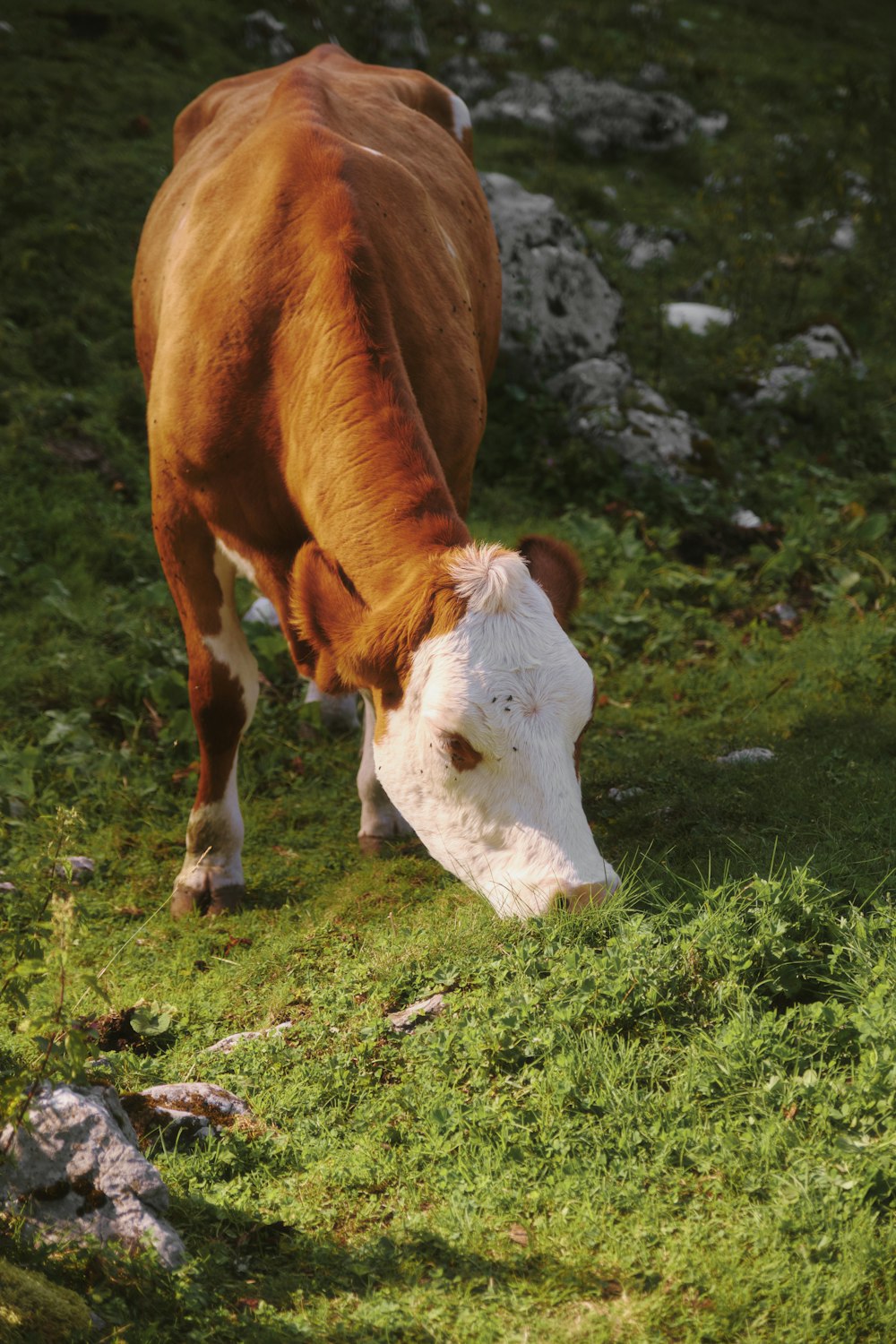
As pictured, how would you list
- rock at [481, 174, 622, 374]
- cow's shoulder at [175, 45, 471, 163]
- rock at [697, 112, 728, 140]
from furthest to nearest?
rock at [697, 112, 728, 140]
rock at [481, 174, 622, 374]
cow's shoulder at [175, 45, 471, 163]

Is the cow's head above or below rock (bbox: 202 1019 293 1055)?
above

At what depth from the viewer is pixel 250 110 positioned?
5688 millimetres

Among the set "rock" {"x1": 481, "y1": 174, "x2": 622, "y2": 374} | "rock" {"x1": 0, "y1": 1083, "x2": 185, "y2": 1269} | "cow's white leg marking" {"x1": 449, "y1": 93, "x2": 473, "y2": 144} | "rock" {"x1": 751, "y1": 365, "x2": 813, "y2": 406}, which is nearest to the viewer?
"rock" {"x1": 0, "y1": 1083, "x2": 185, "y2": 1269}

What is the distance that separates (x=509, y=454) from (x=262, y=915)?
16.8 ft

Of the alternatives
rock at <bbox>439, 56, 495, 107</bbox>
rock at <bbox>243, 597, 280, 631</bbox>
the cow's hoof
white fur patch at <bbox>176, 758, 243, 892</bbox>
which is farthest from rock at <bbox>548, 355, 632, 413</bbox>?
rock at <bbox>439, 56, 495, 107</bbox>

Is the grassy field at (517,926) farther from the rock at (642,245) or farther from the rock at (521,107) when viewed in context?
the rock at (521,107)

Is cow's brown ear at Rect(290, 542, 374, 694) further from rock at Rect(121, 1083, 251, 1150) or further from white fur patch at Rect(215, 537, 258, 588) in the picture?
rock at Rect(121, 1083, 251, 1150)

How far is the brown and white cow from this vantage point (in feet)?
11.9

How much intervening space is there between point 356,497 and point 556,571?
74 cm

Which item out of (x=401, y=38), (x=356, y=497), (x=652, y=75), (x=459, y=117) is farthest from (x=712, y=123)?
(x=356, y=497)

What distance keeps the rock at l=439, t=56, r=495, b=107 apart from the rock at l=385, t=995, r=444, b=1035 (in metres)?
14.3

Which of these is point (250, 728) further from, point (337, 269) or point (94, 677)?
point (337, 269)

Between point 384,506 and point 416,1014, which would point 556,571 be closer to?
point 384,506

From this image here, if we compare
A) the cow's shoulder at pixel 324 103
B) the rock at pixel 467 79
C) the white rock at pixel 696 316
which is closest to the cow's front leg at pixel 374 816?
the cow's shoulder at pixel 324 103
